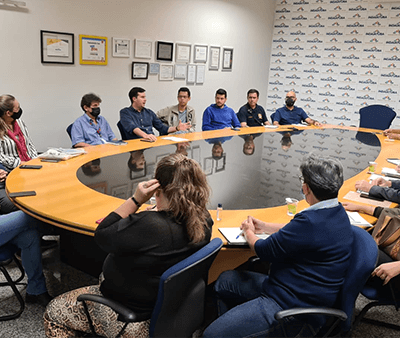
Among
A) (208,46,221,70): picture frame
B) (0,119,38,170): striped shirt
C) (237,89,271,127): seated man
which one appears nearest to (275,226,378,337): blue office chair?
(0,119,38,170): striped shirt

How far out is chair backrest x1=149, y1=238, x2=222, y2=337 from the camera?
146cm

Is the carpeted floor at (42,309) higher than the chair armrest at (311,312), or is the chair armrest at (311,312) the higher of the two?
the chair armrest at (311,312)

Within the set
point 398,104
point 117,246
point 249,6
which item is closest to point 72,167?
point 117,246

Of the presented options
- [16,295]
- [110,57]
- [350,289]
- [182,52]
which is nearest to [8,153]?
[16,295]

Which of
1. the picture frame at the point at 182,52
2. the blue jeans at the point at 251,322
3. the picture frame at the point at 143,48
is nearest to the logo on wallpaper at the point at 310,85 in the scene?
the picture frame at the point at 182,52

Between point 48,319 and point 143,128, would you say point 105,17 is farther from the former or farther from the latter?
point 48,319

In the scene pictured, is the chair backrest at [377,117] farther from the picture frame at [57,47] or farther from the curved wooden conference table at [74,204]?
the picture frame at [57,47]

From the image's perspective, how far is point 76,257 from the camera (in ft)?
9.11

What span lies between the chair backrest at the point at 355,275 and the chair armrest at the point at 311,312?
74 millimetres

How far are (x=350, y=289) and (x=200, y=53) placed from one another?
6522 millimetres

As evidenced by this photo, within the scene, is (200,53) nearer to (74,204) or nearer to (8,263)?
(74,204)

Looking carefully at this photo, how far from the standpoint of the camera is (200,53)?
7574mm

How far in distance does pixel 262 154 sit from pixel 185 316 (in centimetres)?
297

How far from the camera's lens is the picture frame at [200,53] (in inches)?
295
